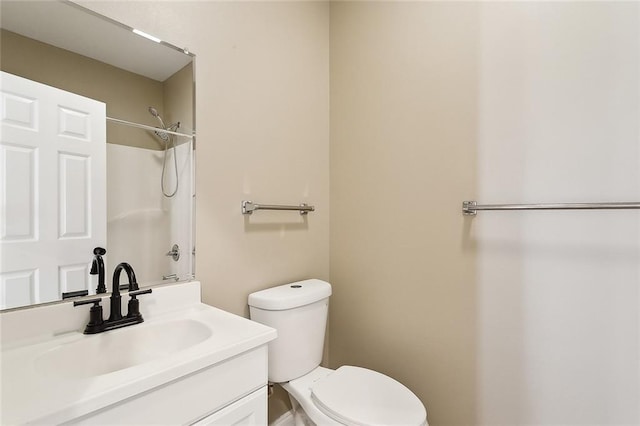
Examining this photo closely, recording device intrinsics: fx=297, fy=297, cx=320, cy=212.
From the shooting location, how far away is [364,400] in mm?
1117

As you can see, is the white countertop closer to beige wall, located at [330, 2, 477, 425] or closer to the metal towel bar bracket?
the metal towel bar bracket

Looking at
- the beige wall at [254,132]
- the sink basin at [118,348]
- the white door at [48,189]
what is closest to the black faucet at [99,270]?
the white door at [48,189]

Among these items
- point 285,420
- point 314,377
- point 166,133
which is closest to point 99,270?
point 166,133

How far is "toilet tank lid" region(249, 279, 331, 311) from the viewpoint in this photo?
122 cm

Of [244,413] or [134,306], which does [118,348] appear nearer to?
[134,306]

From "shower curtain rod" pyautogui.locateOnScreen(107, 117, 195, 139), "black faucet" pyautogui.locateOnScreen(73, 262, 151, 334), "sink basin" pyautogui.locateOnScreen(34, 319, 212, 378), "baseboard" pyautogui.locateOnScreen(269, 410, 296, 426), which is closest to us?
"sink basin" pyautogui.locateOnScreen(34, 319, 212, 378)

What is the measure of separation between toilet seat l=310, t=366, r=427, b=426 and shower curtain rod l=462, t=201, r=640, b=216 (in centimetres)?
77

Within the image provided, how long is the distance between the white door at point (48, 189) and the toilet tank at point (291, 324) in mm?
605

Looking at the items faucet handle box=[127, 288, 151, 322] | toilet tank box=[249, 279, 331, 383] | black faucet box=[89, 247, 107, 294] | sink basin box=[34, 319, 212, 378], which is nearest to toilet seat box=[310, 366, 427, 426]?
toilet tank box=[249, 279, 331, 383]

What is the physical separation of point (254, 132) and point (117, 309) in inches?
33.6

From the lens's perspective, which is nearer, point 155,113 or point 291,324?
point 155,113

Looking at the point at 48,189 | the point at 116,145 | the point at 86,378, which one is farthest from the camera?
the point at 116,145

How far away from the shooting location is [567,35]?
1068 millimetres

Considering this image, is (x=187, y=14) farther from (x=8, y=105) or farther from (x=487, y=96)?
(x=487, y=96)
